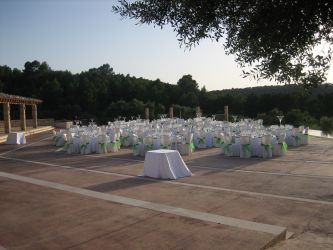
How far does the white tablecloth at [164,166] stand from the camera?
33.9ft

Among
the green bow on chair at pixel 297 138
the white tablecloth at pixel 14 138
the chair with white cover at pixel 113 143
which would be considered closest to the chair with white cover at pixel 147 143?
the chair with white cover at pixel 113 143

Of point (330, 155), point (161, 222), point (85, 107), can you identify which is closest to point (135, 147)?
point (330, 155)

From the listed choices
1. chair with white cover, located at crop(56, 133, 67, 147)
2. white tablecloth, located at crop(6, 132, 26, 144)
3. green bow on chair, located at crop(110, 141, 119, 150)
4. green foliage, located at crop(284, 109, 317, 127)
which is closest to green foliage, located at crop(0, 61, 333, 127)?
green foliage, located at crop(284, 109, 317, 127)

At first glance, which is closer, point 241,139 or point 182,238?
point 182,238

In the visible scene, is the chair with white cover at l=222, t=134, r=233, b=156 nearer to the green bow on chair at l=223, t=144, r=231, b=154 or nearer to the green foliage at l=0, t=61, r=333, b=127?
the green bow on chair at l=223, t=144, r=231, b=154

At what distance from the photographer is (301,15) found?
347 cm

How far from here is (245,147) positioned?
1438 centimetres

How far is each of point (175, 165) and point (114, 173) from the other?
1.97 m

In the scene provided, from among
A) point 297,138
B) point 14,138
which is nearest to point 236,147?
point 297,138

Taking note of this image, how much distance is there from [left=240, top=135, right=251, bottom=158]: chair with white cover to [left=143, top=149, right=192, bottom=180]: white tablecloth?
13.6ft

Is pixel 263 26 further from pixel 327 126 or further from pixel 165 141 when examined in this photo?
pixel 327 126

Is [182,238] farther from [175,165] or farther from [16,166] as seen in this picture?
[16,166]

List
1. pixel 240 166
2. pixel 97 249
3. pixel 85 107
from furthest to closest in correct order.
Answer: pixel 85 107, pixel 240 166, pixel 97 249

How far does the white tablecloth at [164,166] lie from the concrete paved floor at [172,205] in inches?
15.4
